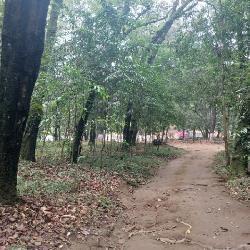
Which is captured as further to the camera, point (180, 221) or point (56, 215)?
point (180, 221)

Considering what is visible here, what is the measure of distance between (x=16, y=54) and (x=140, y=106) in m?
12.8

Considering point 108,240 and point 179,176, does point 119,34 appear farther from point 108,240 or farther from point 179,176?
point 108,240

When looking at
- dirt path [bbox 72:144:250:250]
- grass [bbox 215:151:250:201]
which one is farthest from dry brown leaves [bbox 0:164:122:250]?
grass [bbox 215:151:250:201]

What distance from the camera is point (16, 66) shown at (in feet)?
22.0

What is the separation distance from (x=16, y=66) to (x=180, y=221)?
494 centimetres

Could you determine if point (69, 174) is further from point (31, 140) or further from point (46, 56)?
point (46, 56)

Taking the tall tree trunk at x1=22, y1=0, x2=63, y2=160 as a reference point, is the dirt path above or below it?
below

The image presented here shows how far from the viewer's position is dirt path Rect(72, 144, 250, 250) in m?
7.31

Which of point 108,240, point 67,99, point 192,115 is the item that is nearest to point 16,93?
point 108,240

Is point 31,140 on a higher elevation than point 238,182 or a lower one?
higher

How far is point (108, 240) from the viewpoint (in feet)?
24.1

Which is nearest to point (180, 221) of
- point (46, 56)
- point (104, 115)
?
point (104, 115)

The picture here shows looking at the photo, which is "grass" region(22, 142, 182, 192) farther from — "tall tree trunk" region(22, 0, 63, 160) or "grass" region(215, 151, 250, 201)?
"grass" region(215, 151, 250, 201)

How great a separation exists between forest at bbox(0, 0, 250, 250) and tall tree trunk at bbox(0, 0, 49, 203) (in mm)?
17
